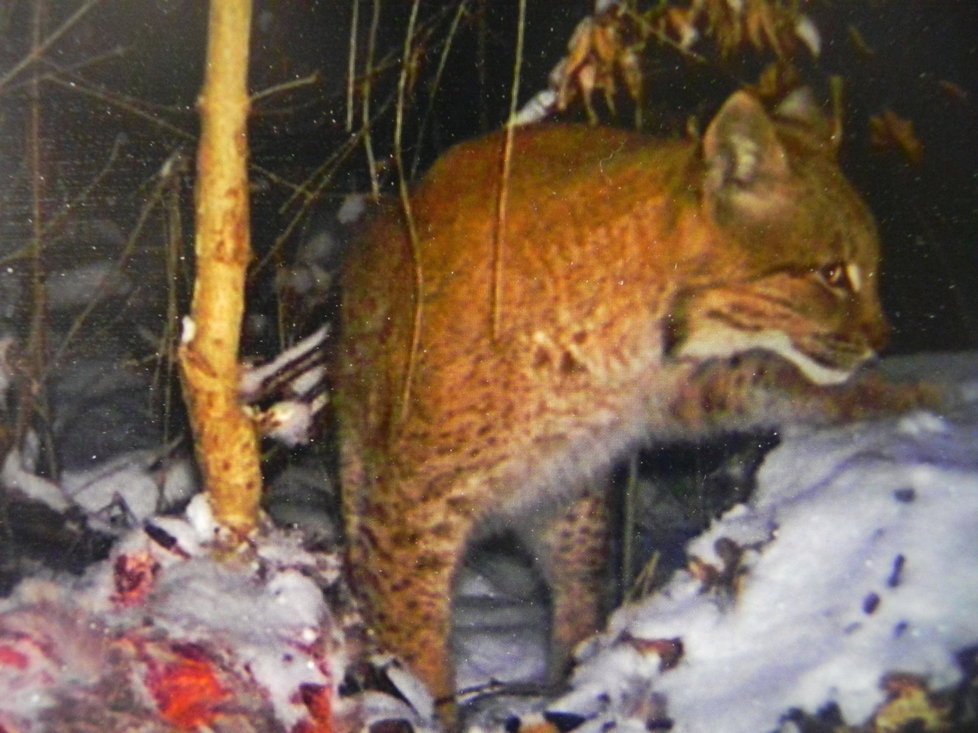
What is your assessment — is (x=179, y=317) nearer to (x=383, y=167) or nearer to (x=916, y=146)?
(x=383, y=167)

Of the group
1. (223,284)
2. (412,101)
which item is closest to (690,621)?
(223,284)

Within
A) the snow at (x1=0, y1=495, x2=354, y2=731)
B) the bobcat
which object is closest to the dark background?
the bobcat

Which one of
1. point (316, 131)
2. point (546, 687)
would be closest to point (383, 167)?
point (316, 131)

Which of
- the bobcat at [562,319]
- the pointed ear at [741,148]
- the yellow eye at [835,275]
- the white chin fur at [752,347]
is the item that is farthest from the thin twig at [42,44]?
the yellow eye at [835,275]

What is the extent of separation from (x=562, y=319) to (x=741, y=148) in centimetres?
43

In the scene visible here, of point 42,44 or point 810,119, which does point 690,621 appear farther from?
point 42,44

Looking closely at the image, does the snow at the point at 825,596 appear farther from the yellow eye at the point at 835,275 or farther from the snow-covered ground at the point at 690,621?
the yellow eye at the point at 835,275

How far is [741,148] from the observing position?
1566mm

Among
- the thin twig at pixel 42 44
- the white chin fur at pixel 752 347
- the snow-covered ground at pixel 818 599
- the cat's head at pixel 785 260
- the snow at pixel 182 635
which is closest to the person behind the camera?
the snow-covered ground at pixel 818 599

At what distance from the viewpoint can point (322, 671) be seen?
5.06ft

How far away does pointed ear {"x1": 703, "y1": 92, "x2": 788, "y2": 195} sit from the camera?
1.51m

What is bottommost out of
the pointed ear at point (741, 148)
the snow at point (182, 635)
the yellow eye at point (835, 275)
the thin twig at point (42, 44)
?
the snow at point (182, 635)

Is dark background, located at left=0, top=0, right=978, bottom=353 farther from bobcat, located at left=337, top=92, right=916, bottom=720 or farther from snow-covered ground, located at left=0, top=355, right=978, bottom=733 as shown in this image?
snow-covered ground, located at left=0, top=355, right=978, bottom=733

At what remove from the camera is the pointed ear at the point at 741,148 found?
4.95 feet
